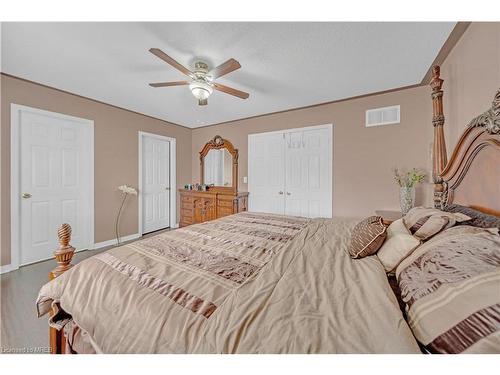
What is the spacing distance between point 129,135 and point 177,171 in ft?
4.03

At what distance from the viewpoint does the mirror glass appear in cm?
433

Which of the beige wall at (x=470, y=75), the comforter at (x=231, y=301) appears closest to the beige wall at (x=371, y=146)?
the beige wall at (x=470, y=75)

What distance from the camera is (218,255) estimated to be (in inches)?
48.6

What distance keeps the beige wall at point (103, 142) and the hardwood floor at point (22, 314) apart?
0.39m

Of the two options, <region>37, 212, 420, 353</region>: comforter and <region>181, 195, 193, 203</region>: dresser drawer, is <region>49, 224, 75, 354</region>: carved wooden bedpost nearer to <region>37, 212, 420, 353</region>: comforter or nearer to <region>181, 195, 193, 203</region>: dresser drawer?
<region>37, 212, 420, 353</region>: comforter

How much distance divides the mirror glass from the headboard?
3.27 metres

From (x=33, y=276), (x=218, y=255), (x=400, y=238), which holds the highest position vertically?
(x=400, y=238)

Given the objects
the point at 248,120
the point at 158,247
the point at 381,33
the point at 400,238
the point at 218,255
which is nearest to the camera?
the point at 400,238

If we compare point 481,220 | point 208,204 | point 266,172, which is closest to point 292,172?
point 266,172

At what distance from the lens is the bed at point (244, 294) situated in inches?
24.0

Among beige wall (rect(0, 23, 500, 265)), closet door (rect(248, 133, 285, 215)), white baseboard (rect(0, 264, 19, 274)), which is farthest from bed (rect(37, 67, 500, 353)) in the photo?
closet door (rect(248, 133, 285, 215))

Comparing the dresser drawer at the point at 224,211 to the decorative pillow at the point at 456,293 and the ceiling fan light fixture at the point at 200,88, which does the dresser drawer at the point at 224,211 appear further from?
the decorative pillow at the point at 456,293
